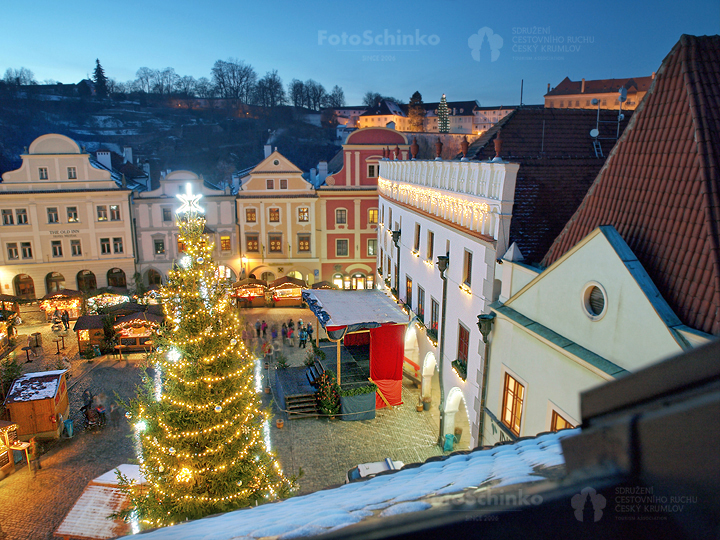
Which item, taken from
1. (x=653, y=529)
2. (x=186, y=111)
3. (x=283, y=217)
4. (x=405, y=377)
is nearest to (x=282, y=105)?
(x=186, y=111)

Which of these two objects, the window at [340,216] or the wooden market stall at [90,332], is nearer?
the wooden market stall at [90,332]

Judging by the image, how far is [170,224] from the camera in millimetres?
35031

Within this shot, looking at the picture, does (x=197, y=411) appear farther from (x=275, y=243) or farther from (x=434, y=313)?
(x=275, y=243)

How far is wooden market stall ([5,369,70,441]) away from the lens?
53.0 ft

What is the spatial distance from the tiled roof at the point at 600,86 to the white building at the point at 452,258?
72.2 metres

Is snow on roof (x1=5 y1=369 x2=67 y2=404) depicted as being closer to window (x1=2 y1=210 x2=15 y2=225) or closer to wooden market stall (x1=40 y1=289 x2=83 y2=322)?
wooden market stall (x1=40 y1=289 x2=83 y2=322)

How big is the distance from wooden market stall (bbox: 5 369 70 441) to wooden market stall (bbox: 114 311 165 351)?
7.37 metres

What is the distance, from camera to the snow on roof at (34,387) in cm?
1625

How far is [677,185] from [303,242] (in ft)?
97.5

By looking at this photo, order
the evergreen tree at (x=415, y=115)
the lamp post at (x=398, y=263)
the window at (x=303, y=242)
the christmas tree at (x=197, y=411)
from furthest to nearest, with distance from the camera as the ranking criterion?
the evergreen tree at (x=415, y=115) → the window at (x=303, y=242) → the lamp post at (x=398, y=263) → the christmas tree at (x=197, y=411)

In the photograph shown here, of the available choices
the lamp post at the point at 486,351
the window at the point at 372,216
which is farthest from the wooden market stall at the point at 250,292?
the lamp post at the point at 486,351

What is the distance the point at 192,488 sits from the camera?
9.77m

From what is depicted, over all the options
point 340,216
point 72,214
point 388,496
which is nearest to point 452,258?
point 388,496

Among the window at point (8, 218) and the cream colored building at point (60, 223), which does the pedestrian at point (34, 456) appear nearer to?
the cream colored building at point (60, 223)
